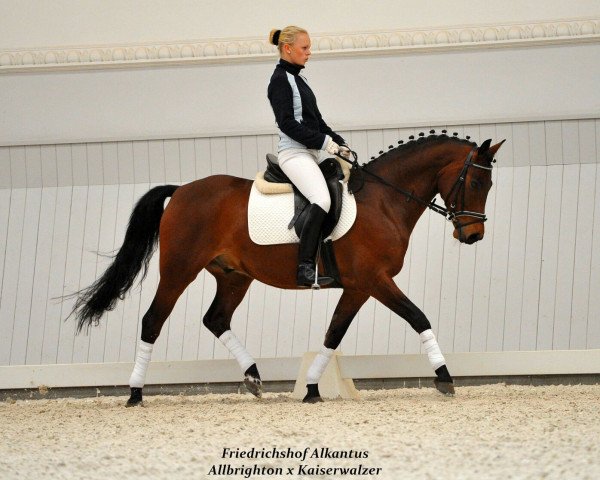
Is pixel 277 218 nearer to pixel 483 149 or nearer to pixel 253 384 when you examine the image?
pixel 253 384

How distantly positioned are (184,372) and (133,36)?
222cm

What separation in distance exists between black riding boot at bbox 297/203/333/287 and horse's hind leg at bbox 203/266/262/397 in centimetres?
60

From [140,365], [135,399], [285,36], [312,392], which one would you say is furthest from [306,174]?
[135,399]

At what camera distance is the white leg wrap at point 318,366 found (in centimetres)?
478

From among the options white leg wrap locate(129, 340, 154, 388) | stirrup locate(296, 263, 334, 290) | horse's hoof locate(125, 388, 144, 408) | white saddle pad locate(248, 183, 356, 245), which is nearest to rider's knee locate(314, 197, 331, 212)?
white saddle pad locate(248, 183, 356, 245)

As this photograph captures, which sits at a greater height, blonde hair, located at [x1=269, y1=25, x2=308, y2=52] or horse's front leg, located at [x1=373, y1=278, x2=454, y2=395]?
blonde hair, located at [x1=269, y1=25, x2=308, y2=52]

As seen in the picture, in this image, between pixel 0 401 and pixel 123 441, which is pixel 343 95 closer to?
pixel 0 401

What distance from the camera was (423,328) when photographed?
14.5ft

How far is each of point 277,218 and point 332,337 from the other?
627 mm

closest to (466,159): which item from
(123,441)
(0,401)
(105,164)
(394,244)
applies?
(394,244)

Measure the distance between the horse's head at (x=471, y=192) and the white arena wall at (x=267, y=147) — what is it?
4.34ft

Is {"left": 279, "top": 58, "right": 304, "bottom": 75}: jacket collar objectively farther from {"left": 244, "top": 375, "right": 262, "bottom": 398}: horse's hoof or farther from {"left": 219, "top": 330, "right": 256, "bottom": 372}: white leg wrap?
{"left": 244, "top": 375, "right": 262, "bottom": 398}: horse's hoof

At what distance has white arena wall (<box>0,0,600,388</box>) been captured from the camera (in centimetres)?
590

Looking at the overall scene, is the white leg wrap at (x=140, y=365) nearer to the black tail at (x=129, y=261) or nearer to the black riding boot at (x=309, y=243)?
the black tail at (x=129, y=261)
